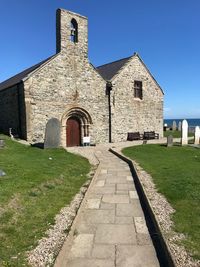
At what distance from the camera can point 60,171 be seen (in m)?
12.4

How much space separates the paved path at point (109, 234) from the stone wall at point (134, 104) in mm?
17049

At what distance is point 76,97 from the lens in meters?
24.0

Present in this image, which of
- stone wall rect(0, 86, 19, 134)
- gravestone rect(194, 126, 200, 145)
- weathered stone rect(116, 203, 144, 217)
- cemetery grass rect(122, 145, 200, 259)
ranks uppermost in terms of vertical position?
stone wall rect(0, 86, 19, 134)

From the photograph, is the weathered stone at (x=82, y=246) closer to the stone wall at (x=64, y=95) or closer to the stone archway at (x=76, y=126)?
the stone wall at (x=64, y=95)

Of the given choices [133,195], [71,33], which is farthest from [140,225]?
[71,33]

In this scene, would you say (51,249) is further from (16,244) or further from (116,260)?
(116,260)

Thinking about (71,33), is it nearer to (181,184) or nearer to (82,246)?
(181,184)

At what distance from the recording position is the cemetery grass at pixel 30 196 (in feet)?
18.5

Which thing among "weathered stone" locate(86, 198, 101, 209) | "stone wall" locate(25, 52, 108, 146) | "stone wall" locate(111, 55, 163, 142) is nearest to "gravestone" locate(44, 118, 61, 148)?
"stone wall" locate(25, 52, 108, 146)

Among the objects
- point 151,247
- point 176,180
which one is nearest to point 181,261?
point 151,247

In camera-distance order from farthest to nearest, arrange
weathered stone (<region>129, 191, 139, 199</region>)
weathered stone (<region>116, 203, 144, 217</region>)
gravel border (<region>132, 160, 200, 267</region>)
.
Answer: weathered stone (<region>129, 191, 139, 199</region>)
weathered stone (<region>116, 203, 144, 217</region>)
gravel border (<region>132, 160, 200, 267</region>)

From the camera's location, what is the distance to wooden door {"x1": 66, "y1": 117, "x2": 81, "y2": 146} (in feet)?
80.2

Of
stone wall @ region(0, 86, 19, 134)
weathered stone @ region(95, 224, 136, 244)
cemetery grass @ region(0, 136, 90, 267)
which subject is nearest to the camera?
cemetery grass @ region(0, 136, 90, 267)

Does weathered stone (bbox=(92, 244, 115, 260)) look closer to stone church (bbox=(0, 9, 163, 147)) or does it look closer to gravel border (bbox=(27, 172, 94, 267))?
gravel border (bbox=(27, 172, 94, 267))
